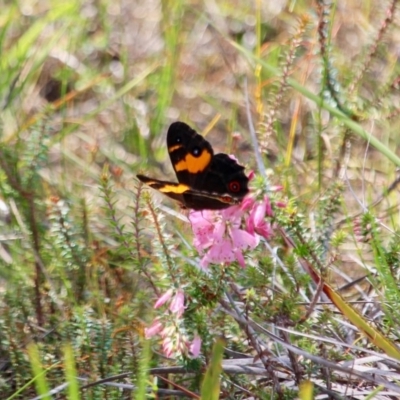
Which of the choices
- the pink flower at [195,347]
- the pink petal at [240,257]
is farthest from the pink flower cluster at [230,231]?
the pink flower at [195,347]

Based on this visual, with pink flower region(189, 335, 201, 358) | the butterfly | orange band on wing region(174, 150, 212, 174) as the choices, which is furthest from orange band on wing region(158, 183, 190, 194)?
pink flower region(189, 335, 201, 358)

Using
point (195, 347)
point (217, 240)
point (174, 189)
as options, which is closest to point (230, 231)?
point (217, 240)

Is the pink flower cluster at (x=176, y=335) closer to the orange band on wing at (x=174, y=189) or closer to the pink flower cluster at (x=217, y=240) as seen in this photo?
the pink flower cluster at (x=217, y=240)

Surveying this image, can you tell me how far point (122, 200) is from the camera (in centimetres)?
302

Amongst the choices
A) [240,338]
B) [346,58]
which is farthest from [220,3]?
[240,338]

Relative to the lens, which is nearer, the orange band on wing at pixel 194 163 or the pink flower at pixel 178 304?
the pink flower at pixel 178 304

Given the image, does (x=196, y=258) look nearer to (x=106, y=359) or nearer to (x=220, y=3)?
(x=106, y=359)

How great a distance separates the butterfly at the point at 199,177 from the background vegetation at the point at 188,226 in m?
0.07

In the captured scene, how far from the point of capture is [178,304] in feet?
5.75

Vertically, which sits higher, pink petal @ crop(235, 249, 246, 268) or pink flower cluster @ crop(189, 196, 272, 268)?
pink flower cluster @ crop(189, 196, 272, 268)

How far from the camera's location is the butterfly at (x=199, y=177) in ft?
5.78

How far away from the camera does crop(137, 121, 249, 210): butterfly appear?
5.78ft

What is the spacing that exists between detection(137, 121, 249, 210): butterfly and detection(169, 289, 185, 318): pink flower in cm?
19

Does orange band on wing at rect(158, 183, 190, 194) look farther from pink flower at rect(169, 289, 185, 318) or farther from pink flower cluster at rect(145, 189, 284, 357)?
pink flower at rect(169, 289, 185, 318)
